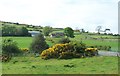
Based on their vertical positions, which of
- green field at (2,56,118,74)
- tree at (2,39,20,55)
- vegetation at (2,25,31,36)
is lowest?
green field at (2,56,118,74)

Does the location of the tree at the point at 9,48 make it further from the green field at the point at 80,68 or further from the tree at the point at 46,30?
the tree at the point at 46,30

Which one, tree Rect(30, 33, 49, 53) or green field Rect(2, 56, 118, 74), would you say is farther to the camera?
tree Rect(30, 33, 49, 53)

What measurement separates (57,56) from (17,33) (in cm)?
5035

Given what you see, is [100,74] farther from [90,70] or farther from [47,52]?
[47,52]

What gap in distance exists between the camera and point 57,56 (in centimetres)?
4300

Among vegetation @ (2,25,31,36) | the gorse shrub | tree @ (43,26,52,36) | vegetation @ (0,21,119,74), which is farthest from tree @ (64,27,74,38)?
the gorse shrub

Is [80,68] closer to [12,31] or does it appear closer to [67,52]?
[67,52]

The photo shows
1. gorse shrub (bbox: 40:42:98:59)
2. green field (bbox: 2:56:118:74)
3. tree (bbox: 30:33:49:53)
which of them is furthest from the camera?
tree (bbox: 30:33:49:53)

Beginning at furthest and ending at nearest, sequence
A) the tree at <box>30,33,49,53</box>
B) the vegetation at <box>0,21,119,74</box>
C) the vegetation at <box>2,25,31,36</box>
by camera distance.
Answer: the vegetation at <box>2,25,31,36</box>, the tree at <box>30,33,49,53</box>, the vegetation at <box>0,21,119,74</box>

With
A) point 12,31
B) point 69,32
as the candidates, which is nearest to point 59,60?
point 12,31

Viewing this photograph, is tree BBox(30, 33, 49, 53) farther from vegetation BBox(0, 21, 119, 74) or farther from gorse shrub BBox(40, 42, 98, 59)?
gorse shrub BBox(40, 42, 98, 59)

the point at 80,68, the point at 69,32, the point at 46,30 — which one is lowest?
the point at 80,68

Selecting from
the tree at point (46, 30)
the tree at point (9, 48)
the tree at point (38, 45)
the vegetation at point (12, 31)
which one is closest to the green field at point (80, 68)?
the tree at point (9, 48)

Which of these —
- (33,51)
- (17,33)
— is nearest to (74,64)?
(33,51)
